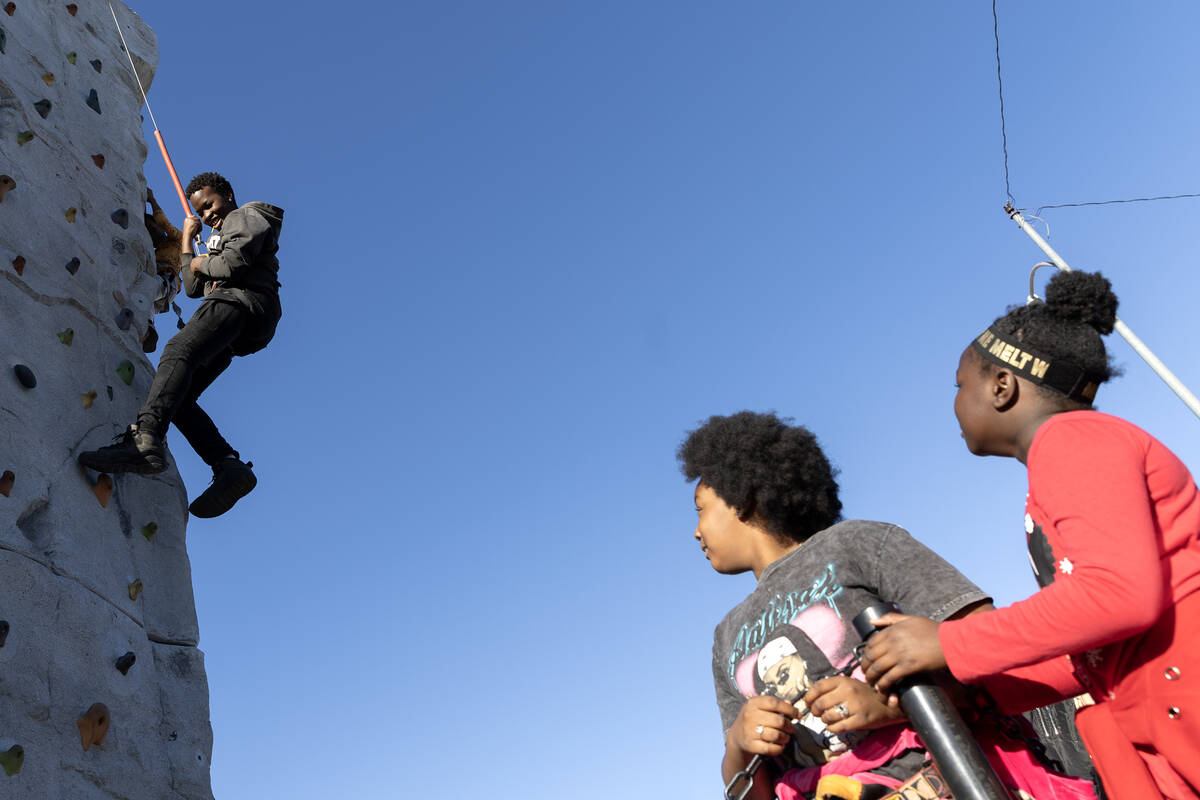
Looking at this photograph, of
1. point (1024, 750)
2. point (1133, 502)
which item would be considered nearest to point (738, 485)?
point (1024, 750)

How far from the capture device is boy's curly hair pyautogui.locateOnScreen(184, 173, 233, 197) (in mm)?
4404

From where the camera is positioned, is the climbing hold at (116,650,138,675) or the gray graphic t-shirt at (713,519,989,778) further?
the climbing hold at (116,650,138,675)

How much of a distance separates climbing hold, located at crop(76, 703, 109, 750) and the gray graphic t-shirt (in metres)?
1.93

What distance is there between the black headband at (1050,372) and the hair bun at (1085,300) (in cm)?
12

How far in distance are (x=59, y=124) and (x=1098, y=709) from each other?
4.29 m

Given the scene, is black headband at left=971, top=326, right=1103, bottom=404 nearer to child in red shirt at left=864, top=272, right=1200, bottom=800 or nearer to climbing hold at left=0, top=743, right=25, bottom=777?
child in red shirt at left=864, top=272, right=1200, bottom=800

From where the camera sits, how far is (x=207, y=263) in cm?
402

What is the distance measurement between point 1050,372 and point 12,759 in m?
2.74

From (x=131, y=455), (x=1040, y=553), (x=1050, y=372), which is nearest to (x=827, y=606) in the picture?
(x=1040, y=553)

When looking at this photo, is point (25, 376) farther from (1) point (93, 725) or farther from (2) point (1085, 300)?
(2) point (1085, 300)

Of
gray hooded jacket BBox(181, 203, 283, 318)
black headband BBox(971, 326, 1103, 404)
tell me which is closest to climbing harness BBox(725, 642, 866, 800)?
black headband BBox(971, 326, 1103, 404)

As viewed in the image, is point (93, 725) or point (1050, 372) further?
point (93, 725)

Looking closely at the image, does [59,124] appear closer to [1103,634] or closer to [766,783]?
[766,783]

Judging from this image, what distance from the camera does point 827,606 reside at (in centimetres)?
216
